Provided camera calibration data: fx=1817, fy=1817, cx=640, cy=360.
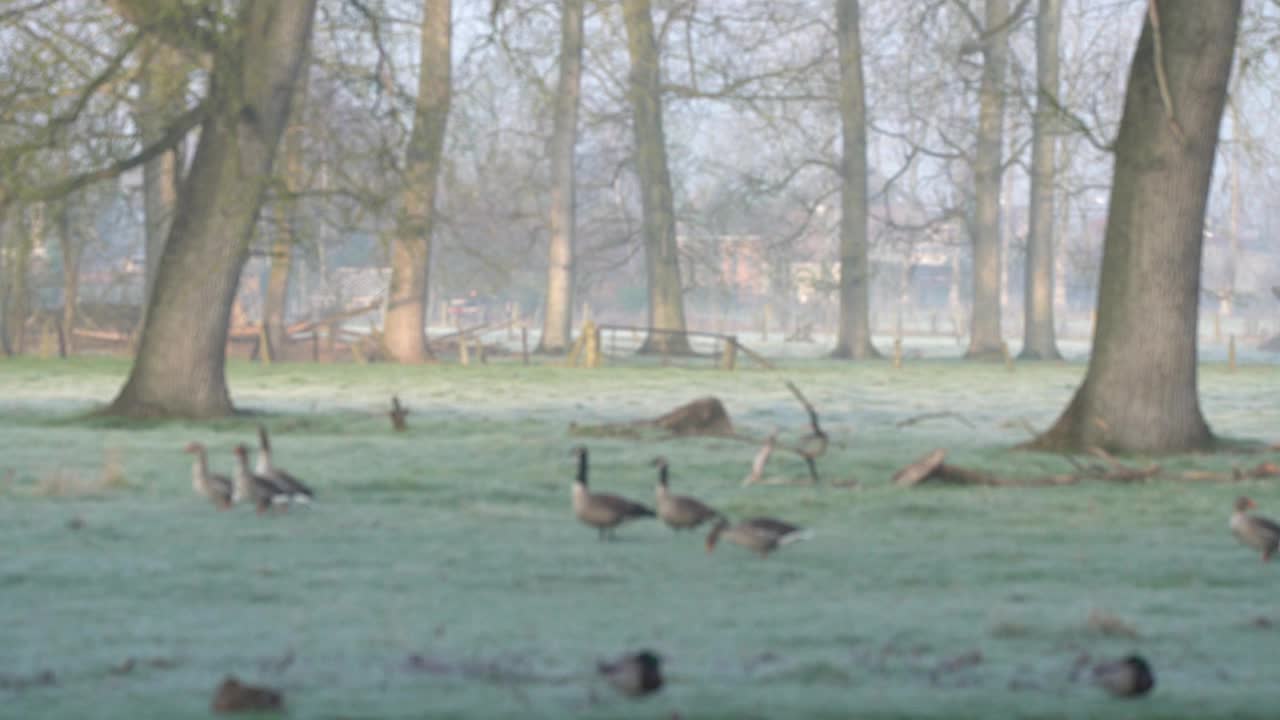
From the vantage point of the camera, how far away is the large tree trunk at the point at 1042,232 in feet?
171

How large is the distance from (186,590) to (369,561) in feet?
4.51

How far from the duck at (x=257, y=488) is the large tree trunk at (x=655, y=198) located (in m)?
35.6

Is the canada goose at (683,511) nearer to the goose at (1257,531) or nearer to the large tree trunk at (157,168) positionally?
the goose at (1257,531)

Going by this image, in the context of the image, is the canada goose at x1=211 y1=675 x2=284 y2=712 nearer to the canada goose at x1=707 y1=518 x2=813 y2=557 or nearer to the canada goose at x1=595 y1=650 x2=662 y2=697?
the canada goose at x1=595 y1=650 x2=662 y2=697

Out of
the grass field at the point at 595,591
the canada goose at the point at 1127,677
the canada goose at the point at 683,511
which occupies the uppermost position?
the canada goose at the point at 683,511

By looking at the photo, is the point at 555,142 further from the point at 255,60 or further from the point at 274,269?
the point at 255,60

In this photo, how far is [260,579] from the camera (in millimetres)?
9344

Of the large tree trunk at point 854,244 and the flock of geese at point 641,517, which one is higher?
the large tree trunk at point 854,244

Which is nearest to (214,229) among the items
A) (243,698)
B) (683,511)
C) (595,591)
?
(683,511)

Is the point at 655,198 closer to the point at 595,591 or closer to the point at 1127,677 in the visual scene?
the point at 595,591

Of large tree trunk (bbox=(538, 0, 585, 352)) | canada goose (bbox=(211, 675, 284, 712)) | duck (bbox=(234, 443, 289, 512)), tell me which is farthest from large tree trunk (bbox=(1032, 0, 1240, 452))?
large tree trunk (bbox=(538, 0, 585, 352))

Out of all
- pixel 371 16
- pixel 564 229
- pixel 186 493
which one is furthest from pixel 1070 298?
pixel 186 493

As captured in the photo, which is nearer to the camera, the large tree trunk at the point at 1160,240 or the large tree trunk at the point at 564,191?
the large tree trunk at the point at 1160,240

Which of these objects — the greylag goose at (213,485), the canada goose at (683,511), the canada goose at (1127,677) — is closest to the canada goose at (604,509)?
the canada goose at (683,511)
